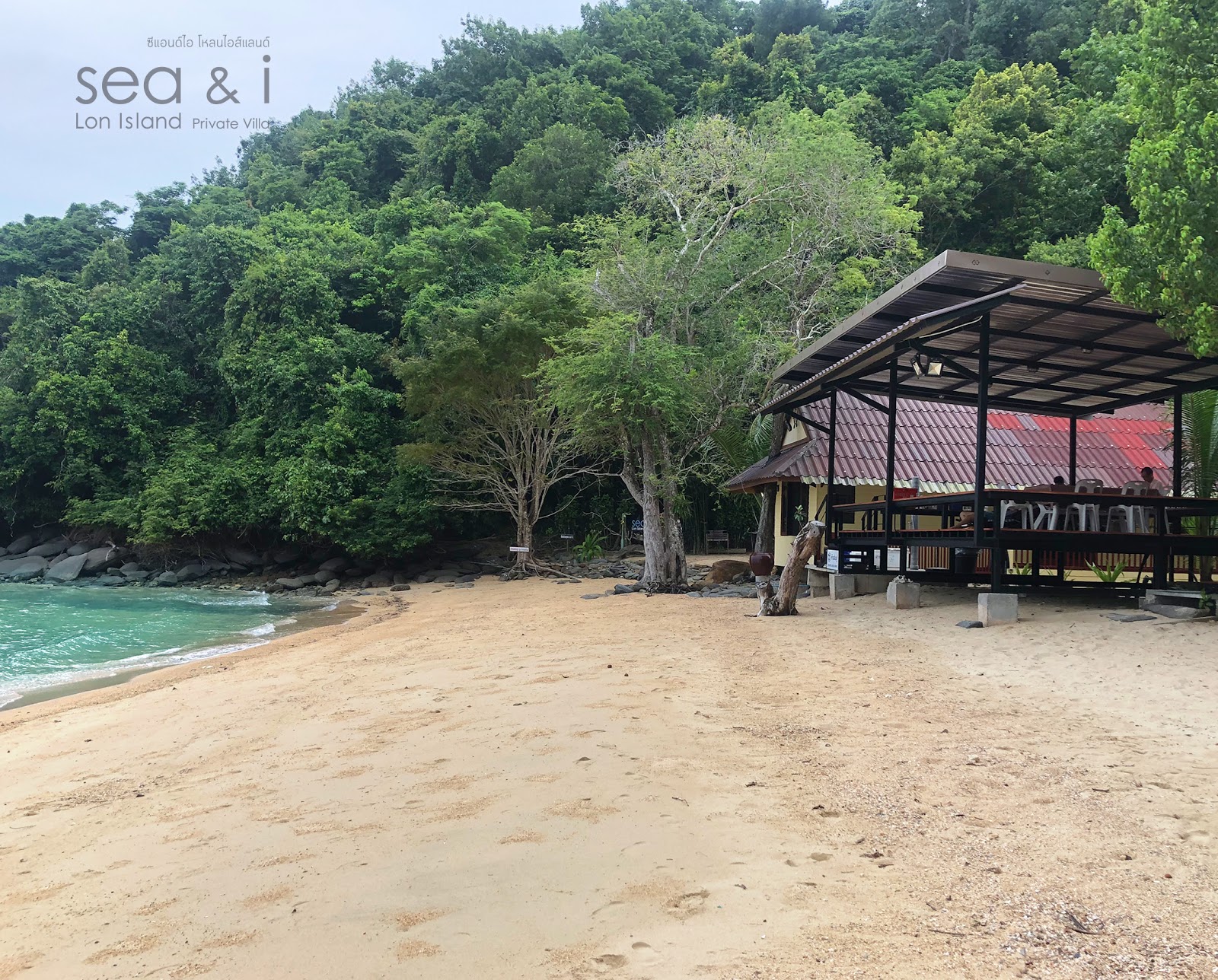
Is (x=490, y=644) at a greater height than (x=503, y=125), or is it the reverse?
(x=503, y=125)

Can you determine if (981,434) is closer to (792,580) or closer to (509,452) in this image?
(792,580)

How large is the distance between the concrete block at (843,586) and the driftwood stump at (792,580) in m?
1.96

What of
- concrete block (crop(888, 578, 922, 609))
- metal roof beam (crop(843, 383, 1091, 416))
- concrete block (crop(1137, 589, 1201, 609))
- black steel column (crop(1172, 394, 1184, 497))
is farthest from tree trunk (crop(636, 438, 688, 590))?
concrete block (crop(1137, 589, 1201, 609))

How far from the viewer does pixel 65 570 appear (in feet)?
88.2

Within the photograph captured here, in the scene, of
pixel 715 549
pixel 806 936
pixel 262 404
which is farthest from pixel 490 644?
pixel 262 404

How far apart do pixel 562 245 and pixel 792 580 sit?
81.8 feet

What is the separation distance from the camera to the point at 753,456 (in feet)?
62.3

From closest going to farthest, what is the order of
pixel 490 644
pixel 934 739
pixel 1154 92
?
pixel 934 739 → pixel 1154 92 → pixel 490 644

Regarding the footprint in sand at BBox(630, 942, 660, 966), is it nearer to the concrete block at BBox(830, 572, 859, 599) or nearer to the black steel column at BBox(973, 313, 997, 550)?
the black steel column at BBox(973, 313, 997, 550)

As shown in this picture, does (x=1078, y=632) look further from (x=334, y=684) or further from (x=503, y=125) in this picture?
(x=503, y=125)

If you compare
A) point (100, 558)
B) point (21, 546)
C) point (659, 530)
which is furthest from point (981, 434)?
point (21, 546)

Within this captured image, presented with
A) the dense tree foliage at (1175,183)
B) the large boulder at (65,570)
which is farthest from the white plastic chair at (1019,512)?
the large boulder at (65,570)

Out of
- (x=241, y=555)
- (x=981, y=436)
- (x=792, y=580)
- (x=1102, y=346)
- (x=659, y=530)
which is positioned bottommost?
(x=241, y=555)

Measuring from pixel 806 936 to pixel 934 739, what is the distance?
2.41m
